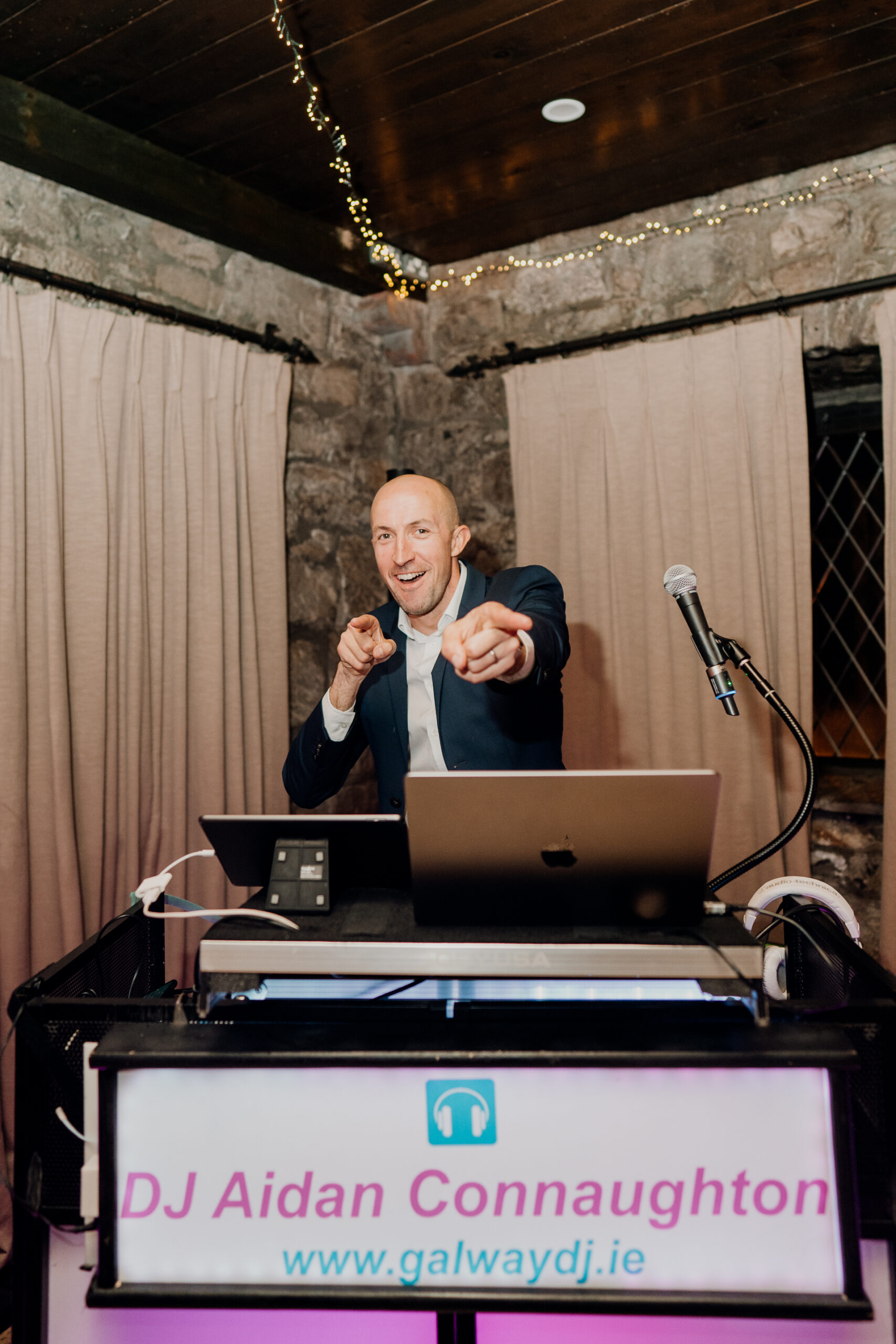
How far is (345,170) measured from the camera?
272cm

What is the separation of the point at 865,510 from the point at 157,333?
2.22m

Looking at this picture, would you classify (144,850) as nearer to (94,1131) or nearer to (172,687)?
(172,687)

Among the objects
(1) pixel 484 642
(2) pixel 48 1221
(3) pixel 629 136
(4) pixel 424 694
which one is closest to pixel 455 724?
(4) pixel 424 694

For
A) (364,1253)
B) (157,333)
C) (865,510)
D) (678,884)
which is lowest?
(364,1253)

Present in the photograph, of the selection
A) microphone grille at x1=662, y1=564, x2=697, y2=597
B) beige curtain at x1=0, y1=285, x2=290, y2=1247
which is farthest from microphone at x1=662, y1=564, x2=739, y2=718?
beige curtain at x1=0, y1=285, x2=290, y2=1247

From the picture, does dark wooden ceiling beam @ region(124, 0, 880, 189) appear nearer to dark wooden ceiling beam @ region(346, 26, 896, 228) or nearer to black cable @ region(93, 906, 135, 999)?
dark wooden ceiling beam @ region(346, 26, 896, 228)

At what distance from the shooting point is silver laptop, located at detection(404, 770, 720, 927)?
97 centimetres

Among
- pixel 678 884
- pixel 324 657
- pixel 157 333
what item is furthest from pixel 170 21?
pixel 678 884

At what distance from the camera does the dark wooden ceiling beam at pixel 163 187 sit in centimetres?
228

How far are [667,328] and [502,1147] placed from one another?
2.61 m

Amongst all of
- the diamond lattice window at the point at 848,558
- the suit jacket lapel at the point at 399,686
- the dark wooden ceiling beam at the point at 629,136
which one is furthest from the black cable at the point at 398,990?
the dark wooden ceiling beam at the point at 629,136

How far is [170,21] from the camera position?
2.03 meters

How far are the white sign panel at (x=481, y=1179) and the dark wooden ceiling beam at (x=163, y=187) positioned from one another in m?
2.29

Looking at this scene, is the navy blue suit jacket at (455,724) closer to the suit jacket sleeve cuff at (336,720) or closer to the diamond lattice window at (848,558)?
the suit jacket sleeve cuff at (336,720)
